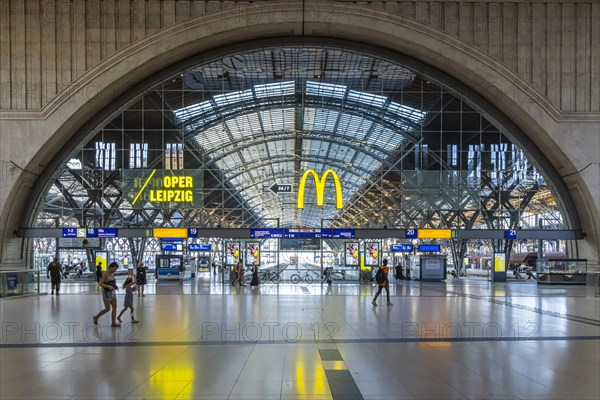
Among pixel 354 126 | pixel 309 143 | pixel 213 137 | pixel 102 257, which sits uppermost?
pixel 354 126

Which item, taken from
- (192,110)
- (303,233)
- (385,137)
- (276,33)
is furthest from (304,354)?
(385,137)

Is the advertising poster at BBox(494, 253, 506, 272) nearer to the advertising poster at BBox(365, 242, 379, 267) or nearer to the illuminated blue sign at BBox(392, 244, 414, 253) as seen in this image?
the illuminated blue sign at BBox(392, 244, 414, 253)

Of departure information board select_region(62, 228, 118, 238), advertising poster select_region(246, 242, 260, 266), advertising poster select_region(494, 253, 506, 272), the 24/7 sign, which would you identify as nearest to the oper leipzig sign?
departure information board select_region(62, 228, 118, 238)

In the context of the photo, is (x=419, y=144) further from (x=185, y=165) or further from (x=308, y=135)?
(x=185, y=165)

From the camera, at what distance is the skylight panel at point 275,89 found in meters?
37.4

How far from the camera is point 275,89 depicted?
37.8 metres

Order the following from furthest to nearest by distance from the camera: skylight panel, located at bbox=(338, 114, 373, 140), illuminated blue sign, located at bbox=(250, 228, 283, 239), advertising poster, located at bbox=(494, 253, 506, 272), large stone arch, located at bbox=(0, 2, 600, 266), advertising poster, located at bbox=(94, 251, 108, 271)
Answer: advertising poster, located at bbox=(494, 253, 506, 272) < advertising poster, located at bbox=(94, 251, 108, 271) < skylight panel, located at bbox=(338, 114, 373, 140) < illuminated blue sign, located at bbox=(250, 228, 283, 239) < large stone arch, located at bbox=(0, 2, 600, 266)

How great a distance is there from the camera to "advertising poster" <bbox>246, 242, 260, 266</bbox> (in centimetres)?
3994

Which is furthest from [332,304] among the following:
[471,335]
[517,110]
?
[517,110]

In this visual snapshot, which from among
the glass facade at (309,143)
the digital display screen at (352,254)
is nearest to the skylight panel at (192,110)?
the glass facade at (309,143)

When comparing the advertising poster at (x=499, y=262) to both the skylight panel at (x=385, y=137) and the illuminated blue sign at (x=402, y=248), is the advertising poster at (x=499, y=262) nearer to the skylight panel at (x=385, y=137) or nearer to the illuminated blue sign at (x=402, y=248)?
the illuminated blue sign at (x=402, y=248)

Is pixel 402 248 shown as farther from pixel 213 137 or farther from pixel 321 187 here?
pixel 213 137

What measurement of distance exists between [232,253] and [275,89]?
11048mm

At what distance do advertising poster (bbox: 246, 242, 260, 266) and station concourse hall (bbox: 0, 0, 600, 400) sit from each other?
4.2 inches
